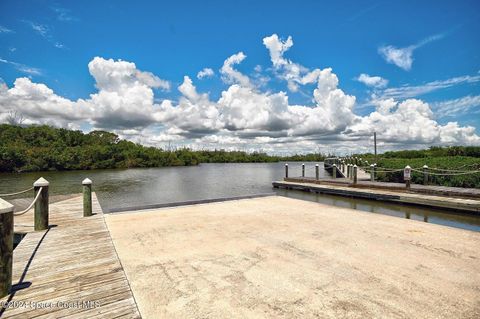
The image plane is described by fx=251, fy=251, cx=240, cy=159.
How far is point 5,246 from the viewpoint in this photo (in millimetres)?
2439

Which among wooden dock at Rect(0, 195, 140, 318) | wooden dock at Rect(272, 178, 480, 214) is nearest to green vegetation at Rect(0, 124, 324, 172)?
wooden dock at Rect(272, 178, 480, 214)

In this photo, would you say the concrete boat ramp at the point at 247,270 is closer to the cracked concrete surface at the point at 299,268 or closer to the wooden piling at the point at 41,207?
the cracked concrete surface at the point at 299,268

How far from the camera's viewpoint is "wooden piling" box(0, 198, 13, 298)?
2.39 m

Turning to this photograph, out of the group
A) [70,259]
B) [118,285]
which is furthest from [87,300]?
[70,259]

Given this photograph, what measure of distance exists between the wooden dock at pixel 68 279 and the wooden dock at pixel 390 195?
1017 cm

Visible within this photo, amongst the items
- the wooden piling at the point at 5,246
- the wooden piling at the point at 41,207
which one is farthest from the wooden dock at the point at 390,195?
the wooden piling at the point at 41,207

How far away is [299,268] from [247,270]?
0.68 metres

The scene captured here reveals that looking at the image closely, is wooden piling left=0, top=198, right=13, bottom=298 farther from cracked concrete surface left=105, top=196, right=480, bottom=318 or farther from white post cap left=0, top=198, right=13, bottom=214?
cracked concrete surface left=105, top=196, right=480, bottom=318

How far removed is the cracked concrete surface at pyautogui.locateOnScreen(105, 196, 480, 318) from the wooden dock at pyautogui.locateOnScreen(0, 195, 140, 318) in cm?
21

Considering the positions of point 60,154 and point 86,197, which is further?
point 60,154

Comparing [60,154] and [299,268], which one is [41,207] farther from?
[60,154]

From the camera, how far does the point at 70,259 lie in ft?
11.4

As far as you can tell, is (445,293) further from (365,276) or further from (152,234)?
(152,234)

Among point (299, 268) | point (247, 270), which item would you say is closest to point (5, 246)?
point (247, 270)
